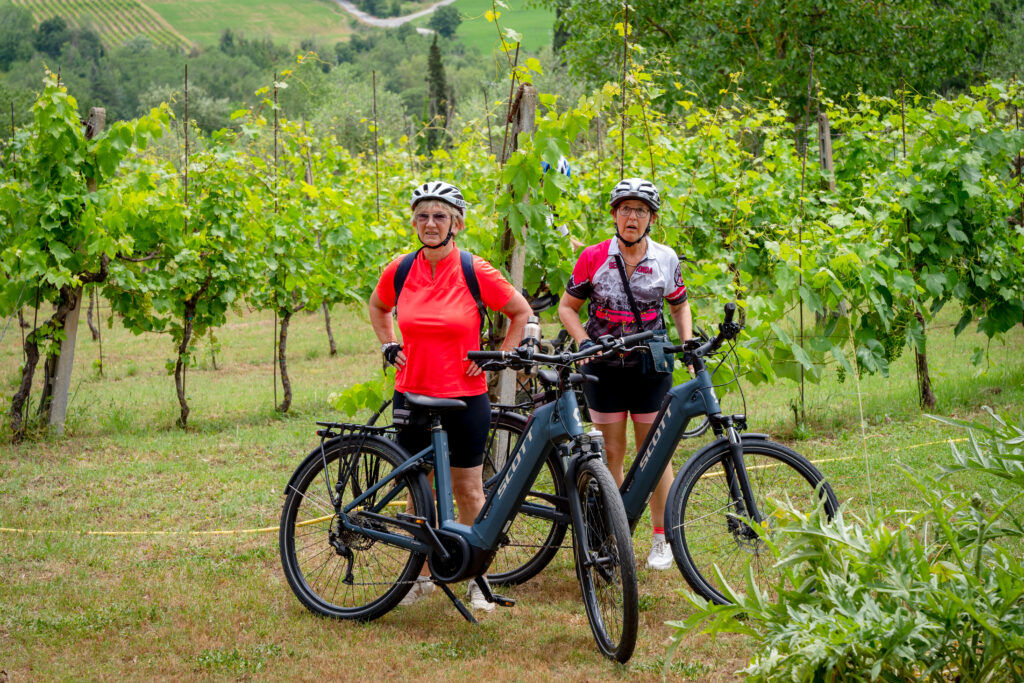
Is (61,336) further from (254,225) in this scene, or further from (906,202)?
(906,202)

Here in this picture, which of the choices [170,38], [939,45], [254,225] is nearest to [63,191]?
[254,225]

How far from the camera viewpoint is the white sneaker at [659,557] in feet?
14.3

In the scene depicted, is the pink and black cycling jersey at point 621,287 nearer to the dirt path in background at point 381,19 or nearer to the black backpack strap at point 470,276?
the black backpack strap at point 470,276

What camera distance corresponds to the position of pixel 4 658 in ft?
11.6

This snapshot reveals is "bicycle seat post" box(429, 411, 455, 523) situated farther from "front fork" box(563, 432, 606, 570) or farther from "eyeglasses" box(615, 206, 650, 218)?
"eyeglasses" box(615, 206, 650, 218)

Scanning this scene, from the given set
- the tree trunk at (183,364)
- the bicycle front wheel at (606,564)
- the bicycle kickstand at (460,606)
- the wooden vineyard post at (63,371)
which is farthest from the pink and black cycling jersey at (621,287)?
the wooden vineyard post at (63,371)

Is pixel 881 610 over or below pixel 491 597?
over

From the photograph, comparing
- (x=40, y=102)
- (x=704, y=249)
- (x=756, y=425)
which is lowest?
(x=756, y=425)

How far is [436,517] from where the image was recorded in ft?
12.6

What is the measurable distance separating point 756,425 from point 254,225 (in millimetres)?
4441

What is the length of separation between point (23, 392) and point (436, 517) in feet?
15.8

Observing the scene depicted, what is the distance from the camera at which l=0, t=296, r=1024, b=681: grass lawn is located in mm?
3537

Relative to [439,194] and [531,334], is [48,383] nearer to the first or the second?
[439,194]

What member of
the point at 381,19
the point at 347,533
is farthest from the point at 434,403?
the point at 381,19
